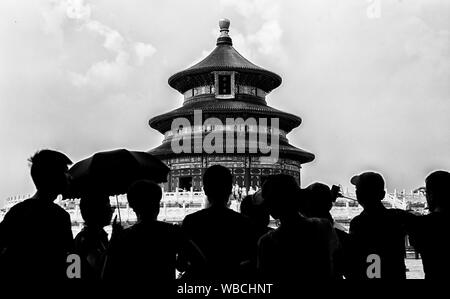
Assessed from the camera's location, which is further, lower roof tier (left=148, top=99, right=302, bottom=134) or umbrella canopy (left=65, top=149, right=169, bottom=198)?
lower roof tier (left=148, top=99, right=302, bottom=134)

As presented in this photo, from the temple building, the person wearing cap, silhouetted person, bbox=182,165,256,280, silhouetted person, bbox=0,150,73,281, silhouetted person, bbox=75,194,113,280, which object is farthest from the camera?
the temple building

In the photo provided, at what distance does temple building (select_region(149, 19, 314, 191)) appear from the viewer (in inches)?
1602

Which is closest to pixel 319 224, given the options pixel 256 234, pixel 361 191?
pixel 256 234

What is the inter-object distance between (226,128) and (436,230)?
119ft

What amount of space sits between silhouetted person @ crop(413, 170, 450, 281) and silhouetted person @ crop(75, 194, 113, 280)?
2603 millimetres

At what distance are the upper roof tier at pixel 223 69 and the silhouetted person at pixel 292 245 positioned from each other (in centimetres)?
3789

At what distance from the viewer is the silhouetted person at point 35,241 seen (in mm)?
5105

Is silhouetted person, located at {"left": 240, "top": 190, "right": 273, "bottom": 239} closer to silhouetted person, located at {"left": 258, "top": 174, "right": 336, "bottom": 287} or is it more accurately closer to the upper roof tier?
silhouetted person, located at {"left": 258, "top": 174, "right": 336, "bottom": 287}

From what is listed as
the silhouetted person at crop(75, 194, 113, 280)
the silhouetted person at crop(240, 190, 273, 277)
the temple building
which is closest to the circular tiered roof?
the temple building

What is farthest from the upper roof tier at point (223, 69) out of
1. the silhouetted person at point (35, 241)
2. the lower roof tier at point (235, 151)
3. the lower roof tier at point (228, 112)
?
the silhouetted person at point (35, 241)

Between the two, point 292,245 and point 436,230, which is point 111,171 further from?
point 436,230

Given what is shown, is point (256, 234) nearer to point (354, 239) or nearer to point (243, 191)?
point (354, 239)

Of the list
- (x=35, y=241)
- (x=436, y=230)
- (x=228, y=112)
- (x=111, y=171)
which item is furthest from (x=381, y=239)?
(x=228, y=112)

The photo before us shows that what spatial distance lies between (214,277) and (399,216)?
177 centimetres
